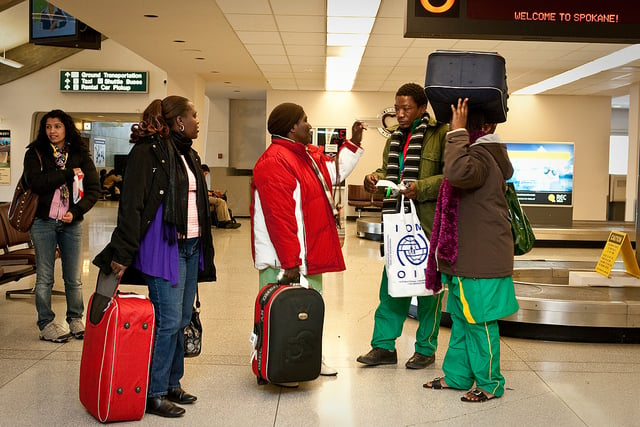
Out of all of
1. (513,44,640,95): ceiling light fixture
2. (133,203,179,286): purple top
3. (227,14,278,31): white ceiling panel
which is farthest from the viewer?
(513,44,640,95): ceiling light fixture

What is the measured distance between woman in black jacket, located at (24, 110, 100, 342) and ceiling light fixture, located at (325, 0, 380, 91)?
4912 mm

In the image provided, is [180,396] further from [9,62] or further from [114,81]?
[114,81]

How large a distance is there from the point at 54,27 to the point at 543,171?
893cm

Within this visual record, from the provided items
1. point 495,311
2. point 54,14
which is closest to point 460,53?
point 495,311

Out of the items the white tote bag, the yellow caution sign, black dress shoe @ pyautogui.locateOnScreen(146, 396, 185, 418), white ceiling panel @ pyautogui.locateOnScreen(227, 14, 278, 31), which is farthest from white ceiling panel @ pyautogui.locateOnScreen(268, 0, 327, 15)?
black dress shoe @ pyautogui.locateOnScreen(146, 396, 185, 418)

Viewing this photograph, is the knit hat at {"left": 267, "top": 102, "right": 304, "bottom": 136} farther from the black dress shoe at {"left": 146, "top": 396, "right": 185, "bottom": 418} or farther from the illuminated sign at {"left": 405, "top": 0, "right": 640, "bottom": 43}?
the black dress shoe at {"left": 146, "top": 396, "right": 185, "bottom": 418}

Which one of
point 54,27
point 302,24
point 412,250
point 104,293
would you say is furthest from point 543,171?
point 104,293

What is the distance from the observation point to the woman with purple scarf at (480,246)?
3617 millimetres

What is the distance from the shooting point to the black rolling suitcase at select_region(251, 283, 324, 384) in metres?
3.58

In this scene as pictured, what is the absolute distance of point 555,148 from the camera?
1306 centimetres

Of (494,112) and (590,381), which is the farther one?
(590,381)

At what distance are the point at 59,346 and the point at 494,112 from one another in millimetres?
3226

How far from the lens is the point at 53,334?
4844mm

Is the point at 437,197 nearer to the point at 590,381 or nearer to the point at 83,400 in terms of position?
the point at 590,381
